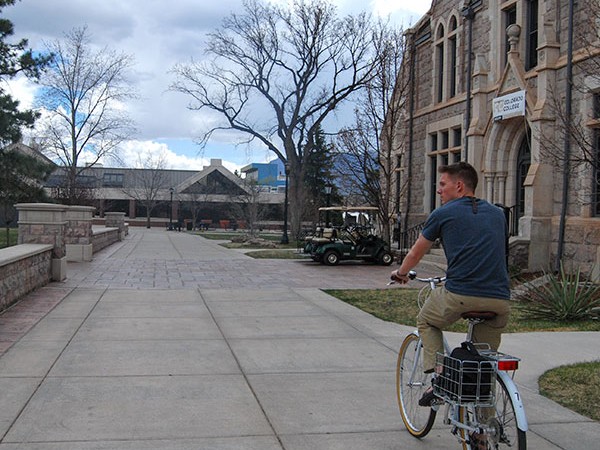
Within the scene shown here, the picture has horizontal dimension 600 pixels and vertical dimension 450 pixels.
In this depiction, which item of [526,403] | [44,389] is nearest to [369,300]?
[526,403]

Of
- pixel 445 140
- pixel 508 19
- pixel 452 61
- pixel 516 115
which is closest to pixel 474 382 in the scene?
pixel 516 115

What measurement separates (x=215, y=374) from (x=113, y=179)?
3331 inches

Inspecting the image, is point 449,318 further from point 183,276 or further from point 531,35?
point 531,35

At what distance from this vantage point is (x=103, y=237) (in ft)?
84.5

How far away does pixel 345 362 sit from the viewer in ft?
22.5

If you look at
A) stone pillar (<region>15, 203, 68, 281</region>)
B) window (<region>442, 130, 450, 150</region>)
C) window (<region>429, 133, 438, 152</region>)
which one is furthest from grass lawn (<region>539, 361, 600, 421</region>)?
window (<region>429, 133, 438, 152</region>)

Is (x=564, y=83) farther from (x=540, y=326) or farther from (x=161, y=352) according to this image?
(x=161, y=352)

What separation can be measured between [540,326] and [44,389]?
7244mm

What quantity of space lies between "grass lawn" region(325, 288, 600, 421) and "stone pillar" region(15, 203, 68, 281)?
5867mm

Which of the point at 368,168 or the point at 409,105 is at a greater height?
the point at 409,105

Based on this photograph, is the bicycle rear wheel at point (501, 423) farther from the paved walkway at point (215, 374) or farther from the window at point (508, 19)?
the window at point (508, 19)

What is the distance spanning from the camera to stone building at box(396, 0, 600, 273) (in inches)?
558

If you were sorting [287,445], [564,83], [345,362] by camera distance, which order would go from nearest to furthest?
[287,445] → [345,362] → [564,83]

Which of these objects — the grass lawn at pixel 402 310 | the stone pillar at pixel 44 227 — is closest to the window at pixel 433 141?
the grass lawn at pixel 402 310
